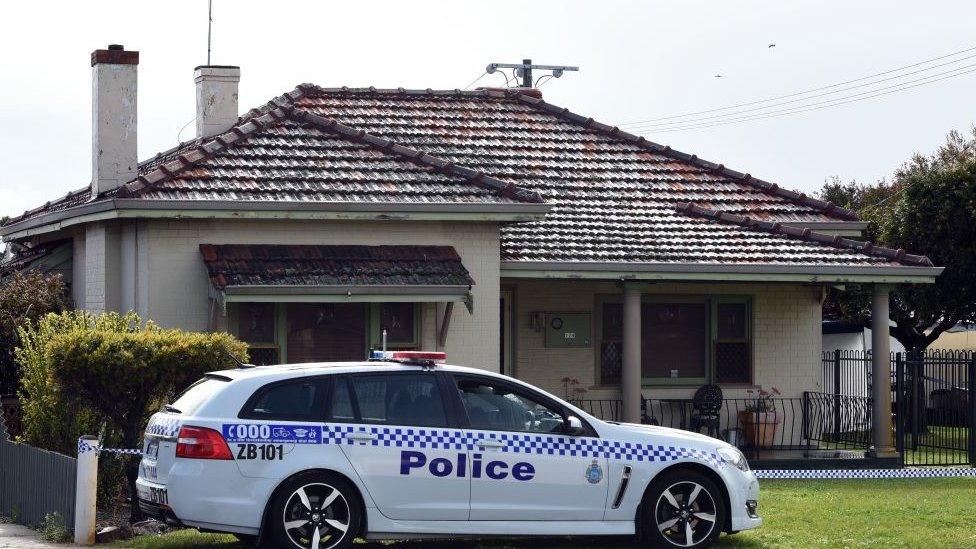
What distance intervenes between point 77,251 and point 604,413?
7.27 meters

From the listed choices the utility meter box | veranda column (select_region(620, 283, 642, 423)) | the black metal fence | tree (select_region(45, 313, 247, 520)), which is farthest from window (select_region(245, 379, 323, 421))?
the black metal fence

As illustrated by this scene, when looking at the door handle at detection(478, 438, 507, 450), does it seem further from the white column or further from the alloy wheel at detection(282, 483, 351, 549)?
the white column

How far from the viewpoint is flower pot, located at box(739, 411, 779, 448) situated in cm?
1994

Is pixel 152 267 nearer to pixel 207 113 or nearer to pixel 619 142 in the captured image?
pixel 207 113

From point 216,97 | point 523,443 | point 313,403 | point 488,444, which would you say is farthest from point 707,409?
point 313,403

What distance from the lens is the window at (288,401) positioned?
33.8 ft

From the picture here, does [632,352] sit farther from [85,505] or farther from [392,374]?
[85,505]

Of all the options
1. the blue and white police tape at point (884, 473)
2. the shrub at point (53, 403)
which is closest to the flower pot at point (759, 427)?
the blue and white police tape at point (884, 473)

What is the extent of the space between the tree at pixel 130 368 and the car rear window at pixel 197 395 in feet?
6.57

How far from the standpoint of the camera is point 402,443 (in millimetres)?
10477

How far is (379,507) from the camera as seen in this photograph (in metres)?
10.4

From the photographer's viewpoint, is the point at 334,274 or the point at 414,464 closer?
the point at 414,464

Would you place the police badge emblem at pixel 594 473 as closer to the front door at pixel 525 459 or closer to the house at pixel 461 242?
the front door at pixel 525 459

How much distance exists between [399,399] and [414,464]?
0.51m
